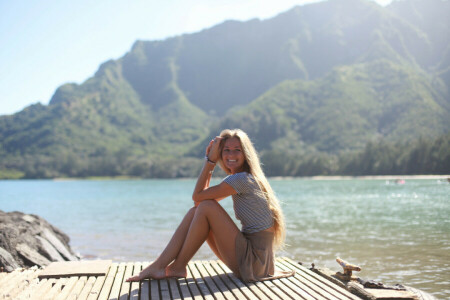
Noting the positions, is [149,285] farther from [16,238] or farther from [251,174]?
[16,238]

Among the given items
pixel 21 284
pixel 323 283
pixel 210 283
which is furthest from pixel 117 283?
pixel 323 283

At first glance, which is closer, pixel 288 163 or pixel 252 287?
pixel 252 287

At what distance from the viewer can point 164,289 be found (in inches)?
249

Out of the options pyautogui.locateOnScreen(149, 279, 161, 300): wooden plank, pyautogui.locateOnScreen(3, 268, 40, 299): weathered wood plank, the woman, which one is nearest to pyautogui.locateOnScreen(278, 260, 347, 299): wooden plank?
the woman

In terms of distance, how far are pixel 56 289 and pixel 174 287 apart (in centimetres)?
162

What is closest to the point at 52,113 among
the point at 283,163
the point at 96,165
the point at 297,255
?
the point at 96,165

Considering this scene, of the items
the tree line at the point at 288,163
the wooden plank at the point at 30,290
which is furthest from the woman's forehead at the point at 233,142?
the tree line at the point at 288,163

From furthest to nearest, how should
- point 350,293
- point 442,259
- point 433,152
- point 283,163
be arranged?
point 283,163, point 433,152, point 442,259, point 350,293

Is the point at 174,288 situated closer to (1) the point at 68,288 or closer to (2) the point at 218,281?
(2) the point at 218,281

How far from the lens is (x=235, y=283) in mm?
6621

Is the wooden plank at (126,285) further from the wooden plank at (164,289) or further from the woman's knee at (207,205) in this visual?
the woman's knee at (207,205)

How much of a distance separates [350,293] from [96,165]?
17314 cm

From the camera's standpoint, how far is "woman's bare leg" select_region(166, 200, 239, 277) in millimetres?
6441

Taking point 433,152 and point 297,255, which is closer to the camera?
point 297,255
